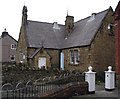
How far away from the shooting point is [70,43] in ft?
95.9

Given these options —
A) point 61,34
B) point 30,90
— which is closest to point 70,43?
point 61,34

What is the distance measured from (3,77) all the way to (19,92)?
10.5 meters

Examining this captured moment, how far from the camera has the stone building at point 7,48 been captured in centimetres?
5415

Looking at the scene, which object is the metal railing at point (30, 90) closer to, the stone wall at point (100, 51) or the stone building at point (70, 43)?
the stone wall at point (100, 51)

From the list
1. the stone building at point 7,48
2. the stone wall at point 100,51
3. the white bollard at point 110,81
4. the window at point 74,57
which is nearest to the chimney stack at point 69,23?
the window at point 74,57

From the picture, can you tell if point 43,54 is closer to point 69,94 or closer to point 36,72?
point 36,72

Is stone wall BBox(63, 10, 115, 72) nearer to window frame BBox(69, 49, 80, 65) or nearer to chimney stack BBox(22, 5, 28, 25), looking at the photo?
window frame BBox(69, 49, 80, 65)

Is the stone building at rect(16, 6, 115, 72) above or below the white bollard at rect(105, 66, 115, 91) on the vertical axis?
above

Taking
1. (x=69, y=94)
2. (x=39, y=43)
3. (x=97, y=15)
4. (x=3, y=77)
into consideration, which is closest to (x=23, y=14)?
(x=39, y=43)

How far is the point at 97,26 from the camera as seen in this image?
25.4 m

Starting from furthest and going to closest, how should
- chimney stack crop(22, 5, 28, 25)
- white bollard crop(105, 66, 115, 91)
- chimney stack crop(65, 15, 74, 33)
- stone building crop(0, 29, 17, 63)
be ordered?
stone building crop(0, 29, 17, 63)
chimney stack crop(65, 15, 74, 33)
chimney stack crop(22, 5, 28, 25)
white bollard crop(105, 66, 115, 91)

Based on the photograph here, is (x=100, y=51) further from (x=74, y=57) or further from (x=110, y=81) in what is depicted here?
(x=110, y=81)

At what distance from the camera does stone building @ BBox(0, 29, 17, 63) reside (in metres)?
54.2

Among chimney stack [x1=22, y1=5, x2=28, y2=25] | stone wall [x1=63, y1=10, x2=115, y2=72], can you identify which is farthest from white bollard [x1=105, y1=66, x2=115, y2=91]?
chimney stack [x1=22, y1=5, x2=28, y2=25]
